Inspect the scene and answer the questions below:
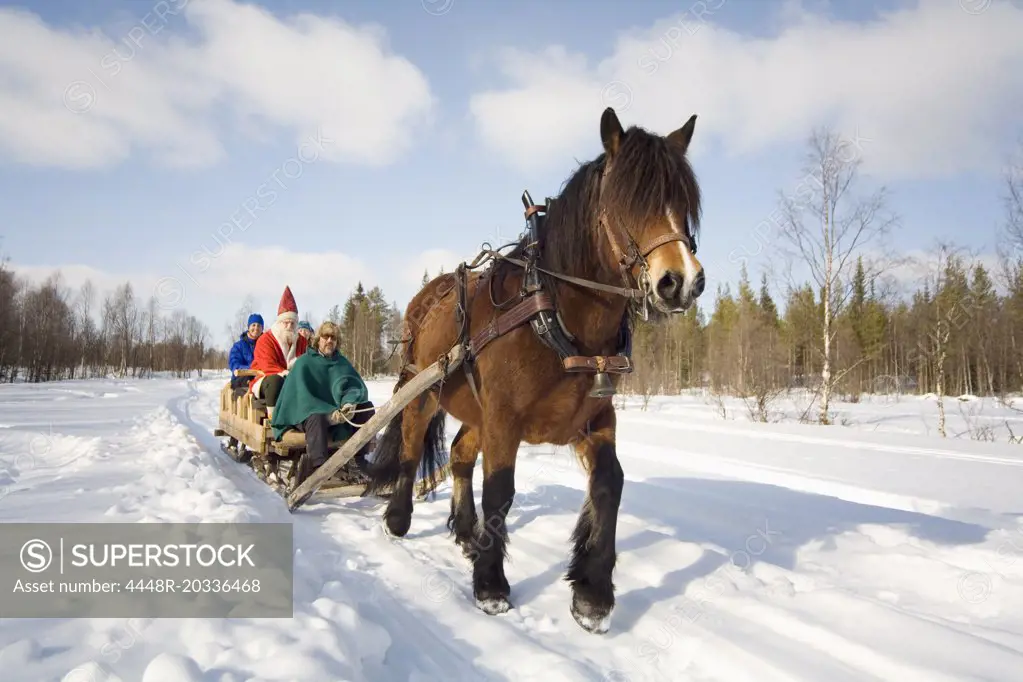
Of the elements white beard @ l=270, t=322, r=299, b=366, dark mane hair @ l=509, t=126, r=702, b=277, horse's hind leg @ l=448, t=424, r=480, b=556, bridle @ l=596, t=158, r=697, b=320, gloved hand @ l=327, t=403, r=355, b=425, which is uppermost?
dark mane hair @ l=509, t=126, r=702, b=277

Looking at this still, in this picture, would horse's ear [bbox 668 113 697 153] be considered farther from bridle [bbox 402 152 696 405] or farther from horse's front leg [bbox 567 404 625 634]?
horse's front leg [bbox 567 404 625 634]

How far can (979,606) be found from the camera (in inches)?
121

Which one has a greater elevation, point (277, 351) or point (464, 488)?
point (277, 351)

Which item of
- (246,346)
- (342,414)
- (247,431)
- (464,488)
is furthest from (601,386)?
(246,346)

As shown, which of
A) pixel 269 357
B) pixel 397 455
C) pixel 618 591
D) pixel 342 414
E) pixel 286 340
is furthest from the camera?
pixel 286 340

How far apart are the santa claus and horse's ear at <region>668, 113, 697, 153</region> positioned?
4.53 metres

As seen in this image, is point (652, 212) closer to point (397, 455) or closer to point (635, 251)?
point (635, 251)

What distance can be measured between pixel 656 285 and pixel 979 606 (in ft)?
8.89

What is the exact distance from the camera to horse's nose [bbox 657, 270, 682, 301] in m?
2.27

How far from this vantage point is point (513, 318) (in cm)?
300

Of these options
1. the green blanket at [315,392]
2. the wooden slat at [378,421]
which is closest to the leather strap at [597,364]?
the wooden slat at [378,421]

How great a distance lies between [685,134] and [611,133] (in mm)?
496

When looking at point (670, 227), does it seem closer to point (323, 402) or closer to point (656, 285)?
point (656, 285)

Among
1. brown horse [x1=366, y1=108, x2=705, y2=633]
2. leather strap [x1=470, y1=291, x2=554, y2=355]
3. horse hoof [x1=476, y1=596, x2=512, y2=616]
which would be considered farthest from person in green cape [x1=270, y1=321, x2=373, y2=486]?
horse hoof [x1=476, y1=596, x2=512, y2=616]
